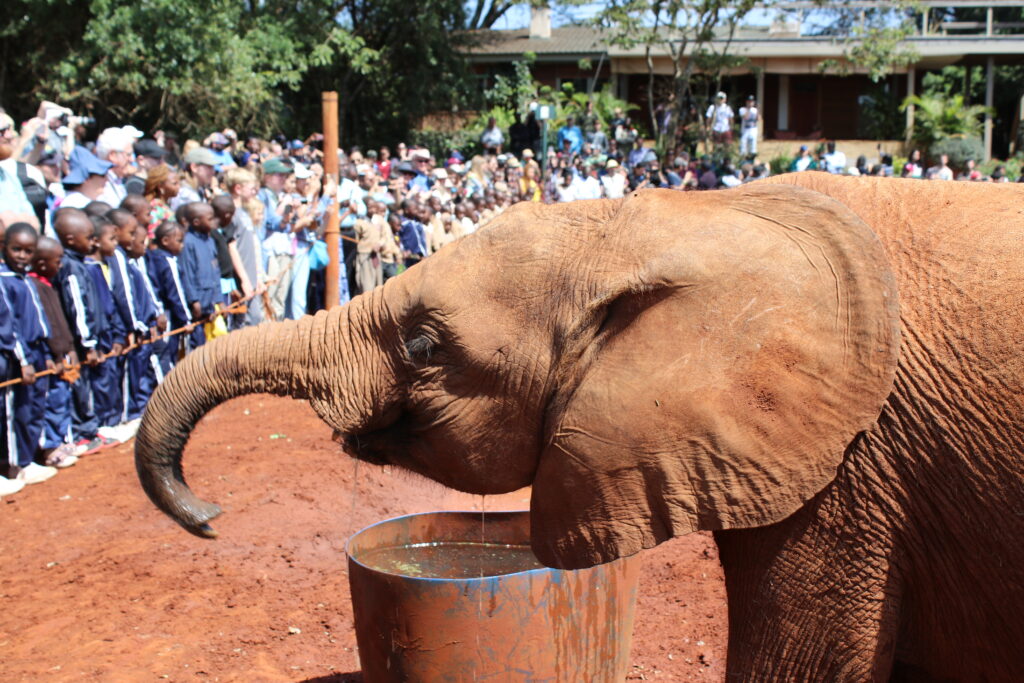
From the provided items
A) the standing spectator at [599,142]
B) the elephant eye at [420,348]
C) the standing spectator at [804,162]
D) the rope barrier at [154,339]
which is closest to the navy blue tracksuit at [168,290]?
the rope barrier at [154,339]

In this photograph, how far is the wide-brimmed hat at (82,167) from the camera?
37.7ft

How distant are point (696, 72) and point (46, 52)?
20025 mm

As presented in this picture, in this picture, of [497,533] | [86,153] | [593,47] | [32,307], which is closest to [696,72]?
[593,47]

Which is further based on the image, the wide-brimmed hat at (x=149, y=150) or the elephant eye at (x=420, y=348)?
the wide-brimmed hat at (x=149, y=150)

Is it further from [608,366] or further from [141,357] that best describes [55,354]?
[608,366]

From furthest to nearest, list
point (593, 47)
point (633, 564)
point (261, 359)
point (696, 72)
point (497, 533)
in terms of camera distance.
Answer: point (593, 47), point (696, 72), point (497, 533), point (633, 564), point (261, 359)

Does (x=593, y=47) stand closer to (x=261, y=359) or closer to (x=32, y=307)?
(x=32, y=307)

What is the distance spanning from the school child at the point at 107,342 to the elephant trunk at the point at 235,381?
692 centimetres

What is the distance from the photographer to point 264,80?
1006 inches

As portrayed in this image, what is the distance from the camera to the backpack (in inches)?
414

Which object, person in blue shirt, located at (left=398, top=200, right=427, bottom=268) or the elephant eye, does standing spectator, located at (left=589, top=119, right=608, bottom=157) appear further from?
the elephant eye

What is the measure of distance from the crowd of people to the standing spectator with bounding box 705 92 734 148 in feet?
47.0

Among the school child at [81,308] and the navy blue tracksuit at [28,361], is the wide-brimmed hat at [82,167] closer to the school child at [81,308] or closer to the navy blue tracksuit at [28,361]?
the school child at [81,308]

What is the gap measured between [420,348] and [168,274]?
824 cm
